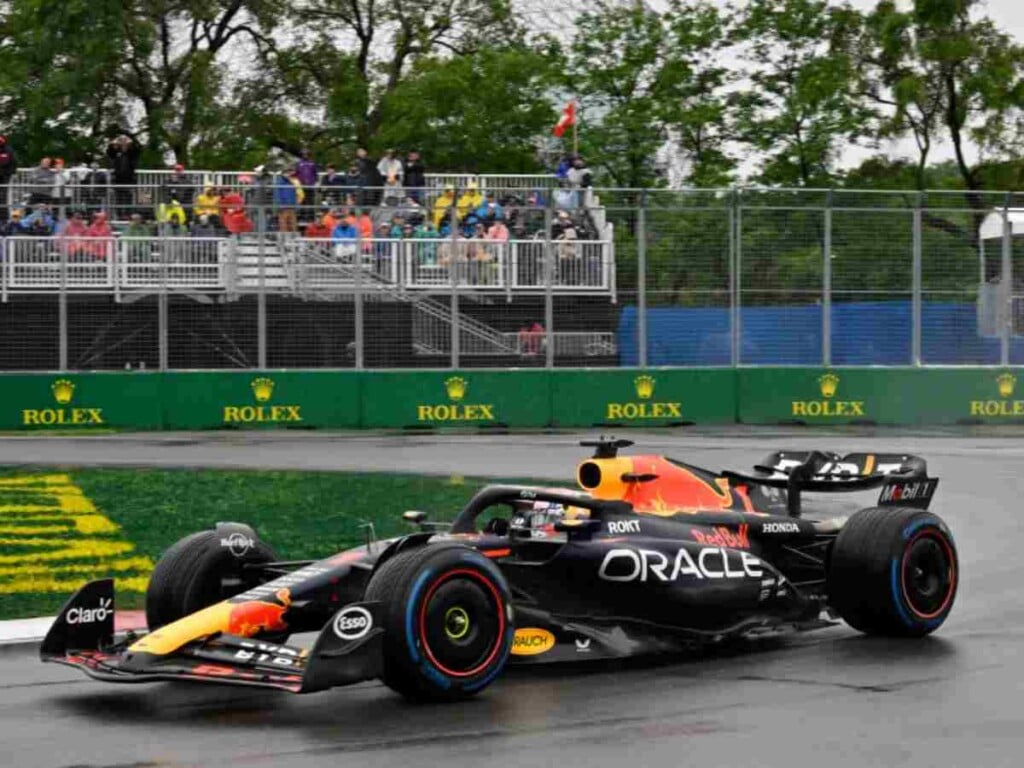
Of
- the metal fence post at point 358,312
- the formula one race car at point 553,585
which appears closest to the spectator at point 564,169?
the metal fence post at point 358,312

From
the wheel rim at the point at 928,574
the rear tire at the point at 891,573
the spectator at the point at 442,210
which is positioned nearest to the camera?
the rear tire at the point at 891,573

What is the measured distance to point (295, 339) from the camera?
1128 inches

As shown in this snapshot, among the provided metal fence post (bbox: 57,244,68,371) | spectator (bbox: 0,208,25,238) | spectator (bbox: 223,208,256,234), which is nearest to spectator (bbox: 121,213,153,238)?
metal fence post (bbox: 57,244,68,371)

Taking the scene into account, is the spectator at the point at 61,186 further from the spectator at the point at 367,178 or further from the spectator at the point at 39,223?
the spectator at the point at 367,178

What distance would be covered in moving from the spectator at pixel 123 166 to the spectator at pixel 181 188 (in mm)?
644

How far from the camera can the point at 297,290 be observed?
28625mm

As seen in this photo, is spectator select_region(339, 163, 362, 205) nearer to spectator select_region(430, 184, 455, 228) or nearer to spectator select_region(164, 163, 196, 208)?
spectator select_region(430, 184, 455, 228)

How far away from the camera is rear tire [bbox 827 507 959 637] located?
10.2 m

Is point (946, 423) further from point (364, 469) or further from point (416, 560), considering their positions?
point (416, 560)

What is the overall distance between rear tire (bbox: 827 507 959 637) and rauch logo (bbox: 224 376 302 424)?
1899cm

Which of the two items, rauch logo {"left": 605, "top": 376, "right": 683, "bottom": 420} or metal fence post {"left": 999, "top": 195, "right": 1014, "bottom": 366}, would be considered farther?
metal fence post {"left": 999, "top": 195, "right": 1014, "bottom": 366}

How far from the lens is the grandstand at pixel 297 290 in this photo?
92.3 ft

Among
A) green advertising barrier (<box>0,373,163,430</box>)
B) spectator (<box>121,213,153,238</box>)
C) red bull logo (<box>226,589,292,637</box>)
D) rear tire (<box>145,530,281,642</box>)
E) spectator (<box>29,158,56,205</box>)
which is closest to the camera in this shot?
red bull logo (<box>226,589,292,637</box>)

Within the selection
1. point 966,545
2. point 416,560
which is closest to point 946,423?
point 966,545
